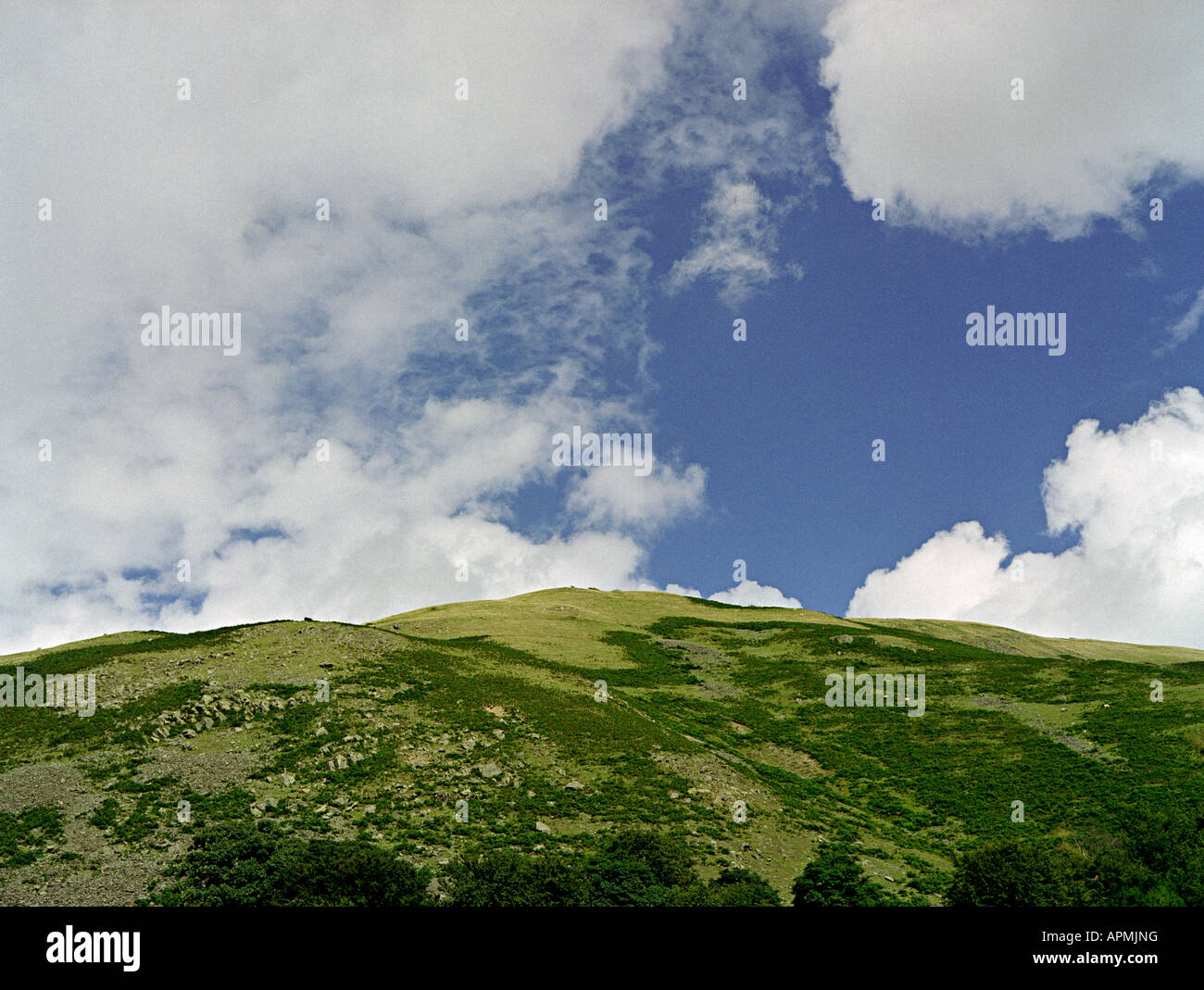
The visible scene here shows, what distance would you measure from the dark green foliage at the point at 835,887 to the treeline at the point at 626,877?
59 millimetres

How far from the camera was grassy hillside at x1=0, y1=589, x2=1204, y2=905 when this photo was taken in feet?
126

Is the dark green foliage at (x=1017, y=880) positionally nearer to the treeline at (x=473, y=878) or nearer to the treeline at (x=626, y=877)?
the treeline at (x=626, y=877)

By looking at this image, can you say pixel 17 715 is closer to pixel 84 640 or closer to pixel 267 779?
pixel 267 779

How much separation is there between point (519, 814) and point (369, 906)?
13463 mm

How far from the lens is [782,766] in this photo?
5959cm

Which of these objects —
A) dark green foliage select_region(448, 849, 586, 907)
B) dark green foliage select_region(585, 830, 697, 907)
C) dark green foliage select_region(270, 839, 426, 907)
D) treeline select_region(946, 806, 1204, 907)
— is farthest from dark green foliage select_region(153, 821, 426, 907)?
treeline select_region(946, 806, 1204, 907)

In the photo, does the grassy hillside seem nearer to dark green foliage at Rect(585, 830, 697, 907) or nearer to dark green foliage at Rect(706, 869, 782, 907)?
dark green foliage at Rect(706, 869, 782, 907)

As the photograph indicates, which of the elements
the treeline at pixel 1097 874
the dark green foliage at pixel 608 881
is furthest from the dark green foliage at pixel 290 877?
the treeline at pixel 1097 874

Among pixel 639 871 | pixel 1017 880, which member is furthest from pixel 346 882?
pixel 1017 880

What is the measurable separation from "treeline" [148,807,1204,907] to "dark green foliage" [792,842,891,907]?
0.19 feet

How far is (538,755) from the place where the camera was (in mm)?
48531

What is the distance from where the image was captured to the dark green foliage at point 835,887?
32281 millimetres

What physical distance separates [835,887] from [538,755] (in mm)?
21336
